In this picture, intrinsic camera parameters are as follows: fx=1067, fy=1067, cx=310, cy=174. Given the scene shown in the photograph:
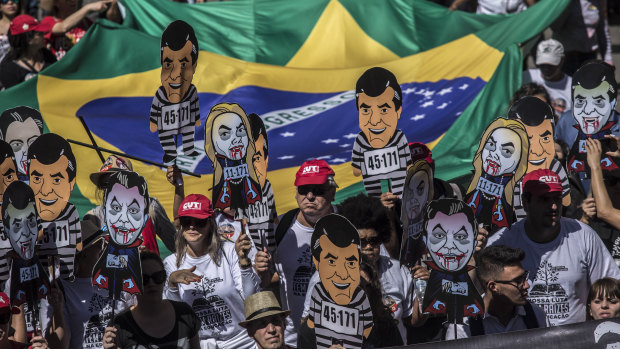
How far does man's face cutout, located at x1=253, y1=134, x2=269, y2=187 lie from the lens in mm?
6156

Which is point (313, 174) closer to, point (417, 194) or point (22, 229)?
point (417, 194)

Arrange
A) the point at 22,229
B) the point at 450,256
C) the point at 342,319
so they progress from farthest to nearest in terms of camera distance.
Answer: the point at 22,229 < the point at 450,256 < the point at 342,319

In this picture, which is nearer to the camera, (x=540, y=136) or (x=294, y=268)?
(x=294, y=268)

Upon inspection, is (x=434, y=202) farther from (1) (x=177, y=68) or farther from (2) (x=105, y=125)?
(2) (x=105, y=125)

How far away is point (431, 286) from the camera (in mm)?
5496

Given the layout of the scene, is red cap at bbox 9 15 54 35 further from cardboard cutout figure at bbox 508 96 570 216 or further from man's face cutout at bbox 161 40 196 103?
cardboard cutout figure at bbox 508 96 570 216

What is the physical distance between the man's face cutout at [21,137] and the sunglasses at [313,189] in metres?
1.69

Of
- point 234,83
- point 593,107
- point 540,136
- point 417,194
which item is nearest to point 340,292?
point 417,194

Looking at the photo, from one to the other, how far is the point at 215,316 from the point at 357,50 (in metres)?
5.15

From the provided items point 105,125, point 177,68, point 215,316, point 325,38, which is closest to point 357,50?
point 325,38

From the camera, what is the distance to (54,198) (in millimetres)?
5836

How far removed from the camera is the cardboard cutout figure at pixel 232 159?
6016 mm

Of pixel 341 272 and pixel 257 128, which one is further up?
pixel 257 128

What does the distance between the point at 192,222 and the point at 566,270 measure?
209 centimetres
